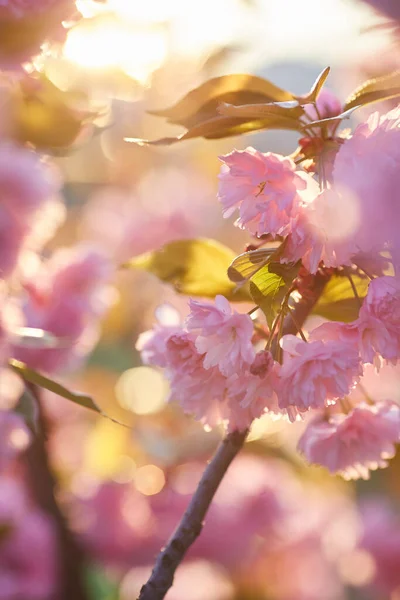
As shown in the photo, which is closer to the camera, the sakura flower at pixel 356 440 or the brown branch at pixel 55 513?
the sakura flower at pixel 356 440

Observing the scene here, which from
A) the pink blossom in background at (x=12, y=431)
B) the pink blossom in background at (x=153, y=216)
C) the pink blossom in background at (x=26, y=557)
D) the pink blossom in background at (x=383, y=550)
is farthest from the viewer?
the pink blossom in background at (x=153, y=216)

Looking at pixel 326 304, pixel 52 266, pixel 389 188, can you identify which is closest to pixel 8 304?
pixel 52 266

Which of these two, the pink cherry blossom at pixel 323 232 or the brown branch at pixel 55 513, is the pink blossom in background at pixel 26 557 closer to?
the brown branch at pixel 55 513

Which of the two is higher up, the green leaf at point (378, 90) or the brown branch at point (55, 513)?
the green leaf at point (378, 90)

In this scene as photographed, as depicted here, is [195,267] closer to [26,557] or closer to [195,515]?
[195,515]

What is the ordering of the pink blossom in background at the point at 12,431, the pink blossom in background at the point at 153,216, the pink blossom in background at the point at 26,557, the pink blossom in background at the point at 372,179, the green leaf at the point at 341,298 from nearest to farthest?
the pink blossom in background at the point at 372,179, the green leaf at the point at 341,298, the pink blossom in background at the point at 12,431, the pink blossom in background at the point at 26,557, the pink blossom in background at the point at 153,216

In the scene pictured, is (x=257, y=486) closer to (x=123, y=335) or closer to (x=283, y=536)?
(x=283, y=536)

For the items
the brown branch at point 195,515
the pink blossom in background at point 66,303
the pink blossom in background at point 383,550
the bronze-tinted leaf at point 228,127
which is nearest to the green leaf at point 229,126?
the bronze-tinted leaf at point 228,127
